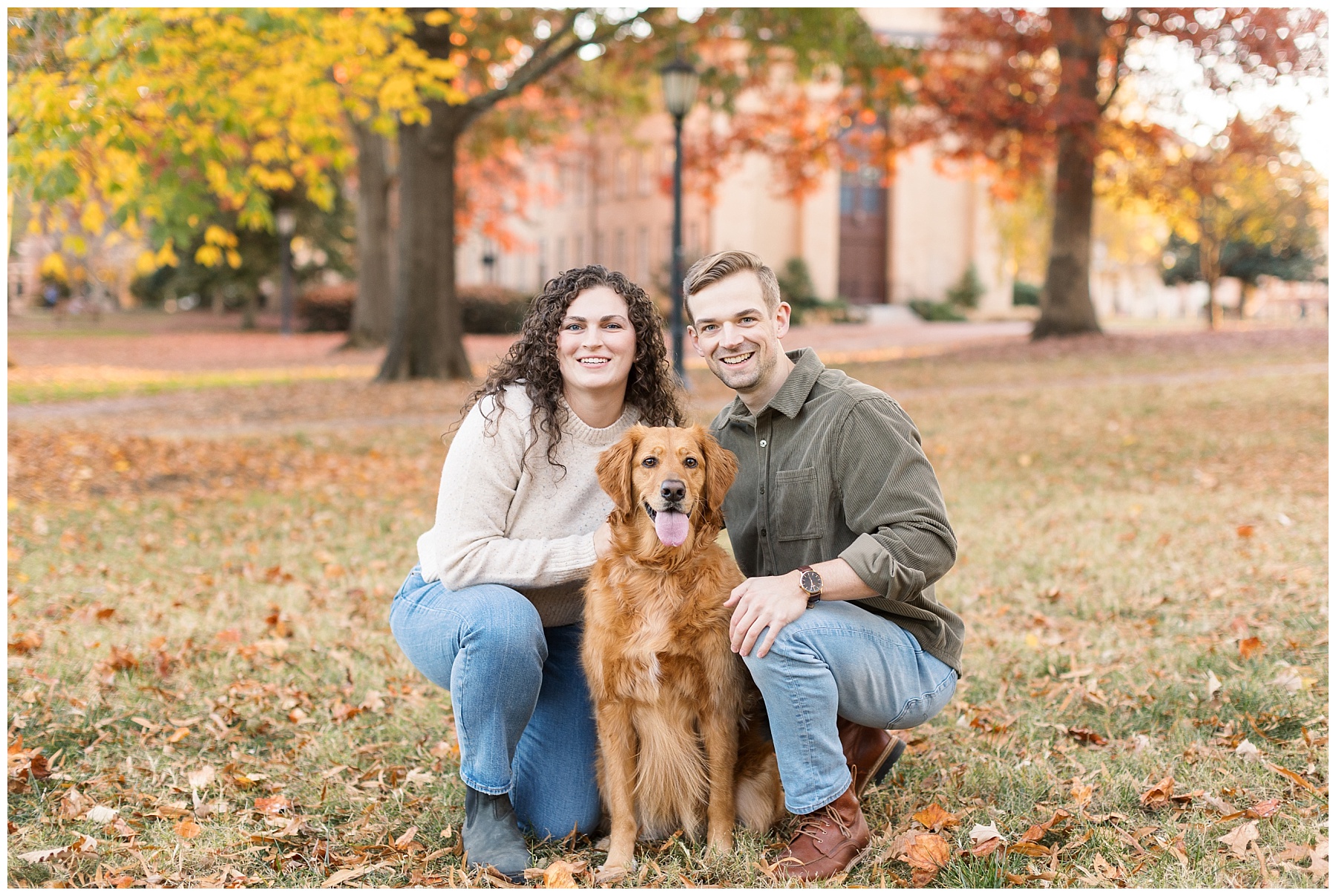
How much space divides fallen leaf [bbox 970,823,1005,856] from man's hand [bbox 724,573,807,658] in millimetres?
895

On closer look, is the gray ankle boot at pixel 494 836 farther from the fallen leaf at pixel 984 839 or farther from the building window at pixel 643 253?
the building window at pixel 643 253

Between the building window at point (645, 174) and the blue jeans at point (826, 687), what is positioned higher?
the building window at point (645, 174)

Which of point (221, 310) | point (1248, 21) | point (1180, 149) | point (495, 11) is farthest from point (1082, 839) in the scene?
point (221, 310)

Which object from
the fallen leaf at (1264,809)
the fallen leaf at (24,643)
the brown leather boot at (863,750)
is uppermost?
the brown leather boot at (863,750)

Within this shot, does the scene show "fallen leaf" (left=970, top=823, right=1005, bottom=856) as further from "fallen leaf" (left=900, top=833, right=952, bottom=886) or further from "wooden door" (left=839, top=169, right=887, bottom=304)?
"wooden door" (left=839, top=169, right=887, bottom=304)

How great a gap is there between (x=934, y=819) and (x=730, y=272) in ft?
5.73

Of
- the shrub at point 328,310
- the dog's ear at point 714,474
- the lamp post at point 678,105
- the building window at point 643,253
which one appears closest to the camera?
the dog's ear at point 714,474

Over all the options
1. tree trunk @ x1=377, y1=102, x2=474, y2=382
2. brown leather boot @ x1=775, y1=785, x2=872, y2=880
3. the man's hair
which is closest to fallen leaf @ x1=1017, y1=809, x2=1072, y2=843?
brown leather boot @ x1=775, y1=785, x2=872, y2=880

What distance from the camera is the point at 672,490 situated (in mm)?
2863

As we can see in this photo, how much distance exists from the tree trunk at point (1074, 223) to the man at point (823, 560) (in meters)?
17.8

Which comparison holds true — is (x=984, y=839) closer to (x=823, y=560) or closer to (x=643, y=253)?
(x=823, y=560)

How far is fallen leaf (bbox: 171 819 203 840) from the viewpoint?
10.7ft

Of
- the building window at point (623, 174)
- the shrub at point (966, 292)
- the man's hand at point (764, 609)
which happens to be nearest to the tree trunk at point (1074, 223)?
the shrub at point (966, 292)

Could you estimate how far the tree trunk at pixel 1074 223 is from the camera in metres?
19.0
